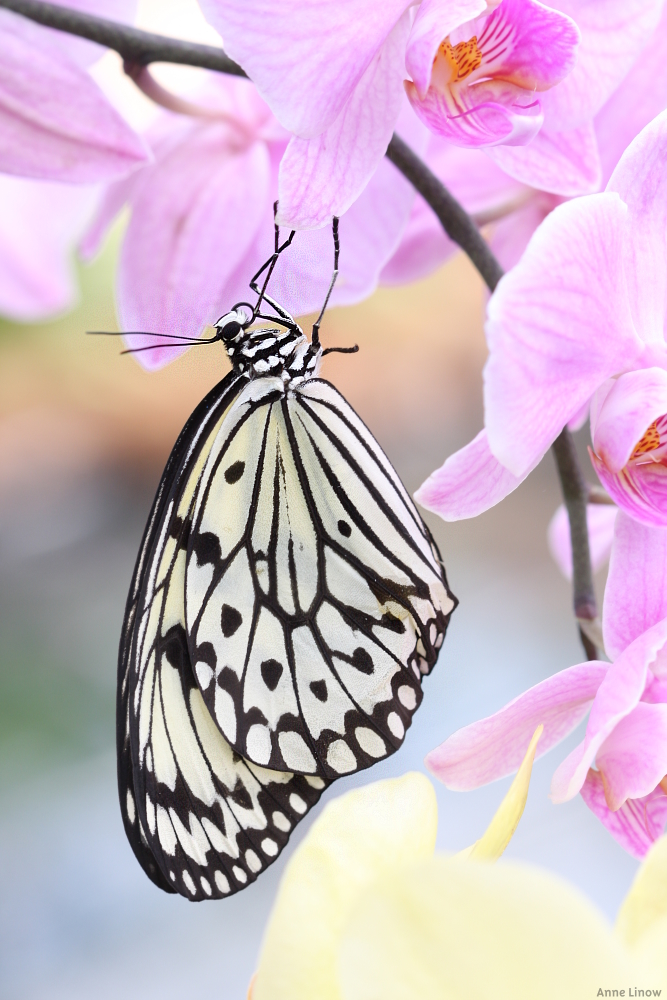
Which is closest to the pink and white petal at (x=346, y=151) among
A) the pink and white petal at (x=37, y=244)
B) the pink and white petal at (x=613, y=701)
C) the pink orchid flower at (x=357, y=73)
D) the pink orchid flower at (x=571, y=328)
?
the pink orchid flower at (x=357, y=73)

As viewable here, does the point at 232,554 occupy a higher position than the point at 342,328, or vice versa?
the point at 342,328

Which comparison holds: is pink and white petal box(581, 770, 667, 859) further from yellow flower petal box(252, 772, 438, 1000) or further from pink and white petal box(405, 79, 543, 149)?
pink and white petal box(405, 79, 543, 149)

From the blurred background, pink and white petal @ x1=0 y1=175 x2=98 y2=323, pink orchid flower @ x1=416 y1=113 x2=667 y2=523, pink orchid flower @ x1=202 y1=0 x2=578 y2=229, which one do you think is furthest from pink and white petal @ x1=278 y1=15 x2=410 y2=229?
the blurred background

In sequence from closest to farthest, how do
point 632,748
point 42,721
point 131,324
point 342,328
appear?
point 632,748, point 131,324, point 42,721, point 342,328

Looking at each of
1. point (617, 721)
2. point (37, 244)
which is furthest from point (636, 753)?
point (37, 244)

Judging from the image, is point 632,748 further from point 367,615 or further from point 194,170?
point 194,170

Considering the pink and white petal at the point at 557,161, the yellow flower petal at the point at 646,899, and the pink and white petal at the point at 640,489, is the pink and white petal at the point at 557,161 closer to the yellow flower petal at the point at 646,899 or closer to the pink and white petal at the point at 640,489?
the pink and white petal at the point at 640,489

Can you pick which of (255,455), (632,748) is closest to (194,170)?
(255,455)
